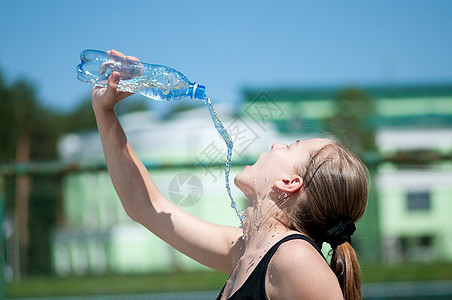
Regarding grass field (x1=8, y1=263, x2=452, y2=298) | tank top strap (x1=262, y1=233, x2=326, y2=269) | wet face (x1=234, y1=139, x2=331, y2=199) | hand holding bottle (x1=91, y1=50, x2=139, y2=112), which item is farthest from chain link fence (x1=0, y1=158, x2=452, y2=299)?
tank top strap (x1=262, y1=233, x2=326, y2=269)

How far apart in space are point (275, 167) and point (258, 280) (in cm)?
38

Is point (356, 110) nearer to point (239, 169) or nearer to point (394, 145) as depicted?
point (394, 145)

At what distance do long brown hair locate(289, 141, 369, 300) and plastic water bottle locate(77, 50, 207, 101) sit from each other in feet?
1.81

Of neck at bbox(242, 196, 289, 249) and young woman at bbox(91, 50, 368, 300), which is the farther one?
neck at bbox(242, 196, 289, 249)

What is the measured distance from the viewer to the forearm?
74.8 inches

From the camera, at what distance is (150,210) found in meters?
1.96

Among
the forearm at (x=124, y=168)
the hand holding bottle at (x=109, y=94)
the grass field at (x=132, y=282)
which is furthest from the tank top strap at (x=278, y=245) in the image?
the grass field at (x=132, y=282)

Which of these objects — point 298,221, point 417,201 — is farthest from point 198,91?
point 417,201

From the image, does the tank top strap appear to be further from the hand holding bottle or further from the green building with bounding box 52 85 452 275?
the hand holding bottle

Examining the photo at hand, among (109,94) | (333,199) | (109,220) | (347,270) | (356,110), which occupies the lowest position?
(109,220)

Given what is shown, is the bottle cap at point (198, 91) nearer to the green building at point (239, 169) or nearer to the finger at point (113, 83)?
the finger at point (113, 83)

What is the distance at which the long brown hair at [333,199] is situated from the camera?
1.54 metres

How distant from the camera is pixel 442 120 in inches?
1170

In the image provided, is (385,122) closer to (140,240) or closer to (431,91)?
(431,91)
